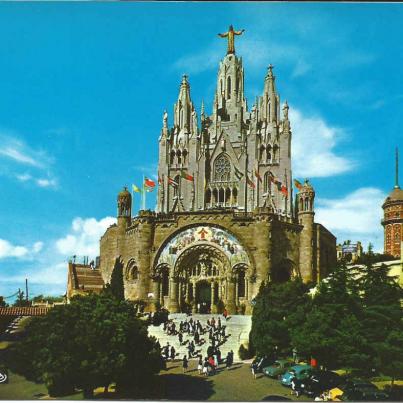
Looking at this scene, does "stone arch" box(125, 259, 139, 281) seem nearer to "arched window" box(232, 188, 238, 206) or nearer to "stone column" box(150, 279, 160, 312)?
"stone column" box(150, 279, 160, 312)

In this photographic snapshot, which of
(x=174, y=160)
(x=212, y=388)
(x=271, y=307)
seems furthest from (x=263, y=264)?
(x=174, y=160)

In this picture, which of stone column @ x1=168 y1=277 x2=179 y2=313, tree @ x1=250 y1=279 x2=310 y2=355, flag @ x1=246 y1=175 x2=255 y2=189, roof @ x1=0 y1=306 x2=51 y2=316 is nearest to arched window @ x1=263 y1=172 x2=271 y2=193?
flag @ x1=246 y1=175 x2=255 y2=189

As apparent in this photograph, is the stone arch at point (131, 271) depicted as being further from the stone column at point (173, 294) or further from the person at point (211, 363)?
the person at point (211, 363)

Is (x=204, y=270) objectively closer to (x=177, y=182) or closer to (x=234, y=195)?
(x=234, y=195)

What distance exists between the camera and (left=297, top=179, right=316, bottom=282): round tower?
54.3 meters

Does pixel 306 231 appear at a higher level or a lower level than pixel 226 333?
higher

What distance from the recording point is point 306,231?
55281mm

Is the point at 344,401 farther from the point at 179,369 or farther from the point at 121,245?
the point at 121,245

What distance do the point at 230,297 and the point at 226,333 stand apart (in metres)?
10.0

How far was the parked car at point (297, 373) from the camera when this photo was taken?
31312 millimetres

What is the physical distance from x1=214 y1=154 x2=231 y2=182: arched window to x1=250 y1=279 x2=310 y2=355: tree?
30.3 metres

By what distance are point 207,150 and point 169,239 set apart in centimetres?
2193

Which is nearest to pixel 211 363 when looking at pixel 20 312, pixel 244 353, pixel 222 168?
pixel 244 353

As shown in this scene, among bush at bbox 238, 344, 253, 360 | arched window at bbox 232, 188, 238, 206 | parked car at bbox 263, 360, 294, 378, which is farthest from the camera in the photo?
arched window at bbox 232, 188, 238, 206
